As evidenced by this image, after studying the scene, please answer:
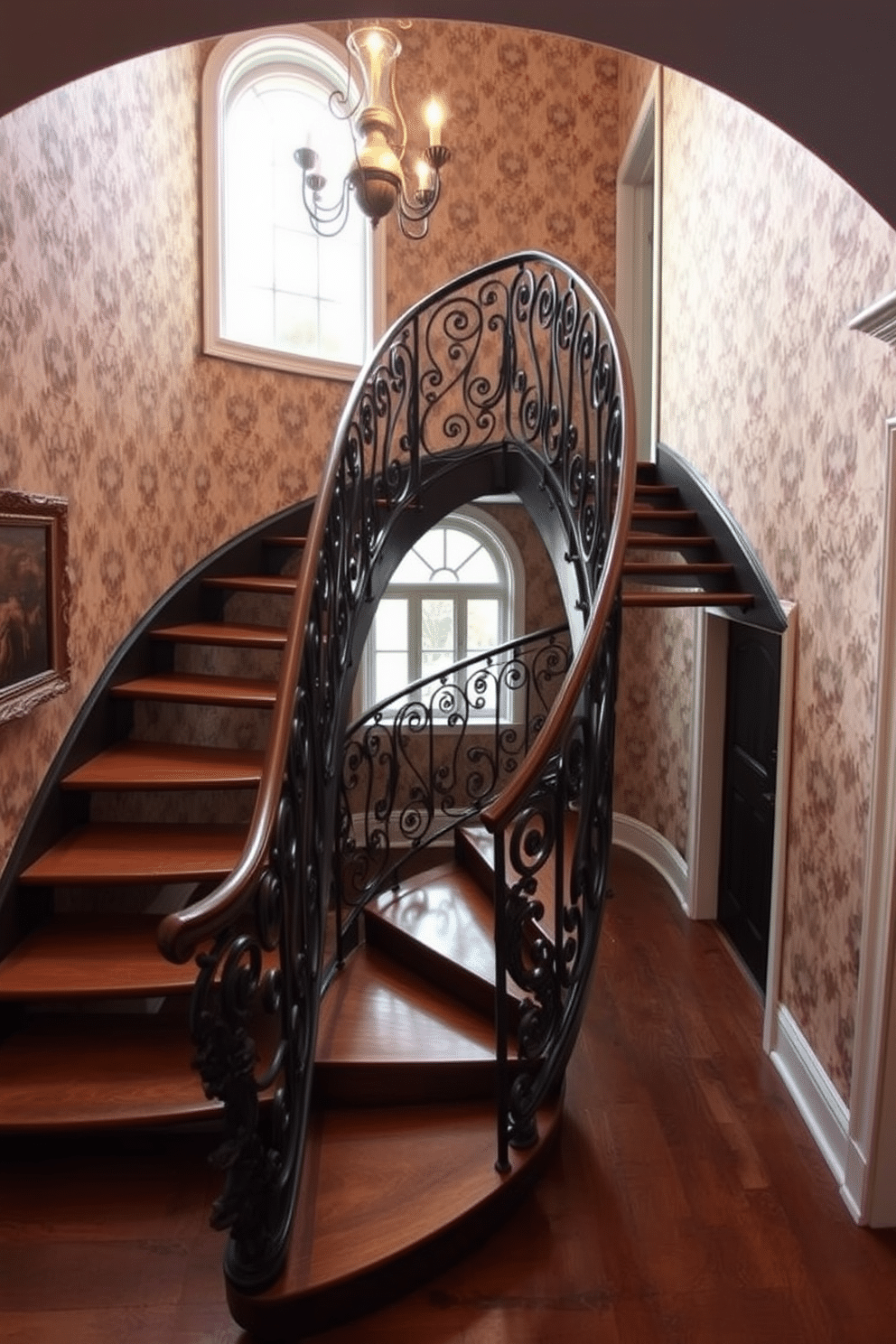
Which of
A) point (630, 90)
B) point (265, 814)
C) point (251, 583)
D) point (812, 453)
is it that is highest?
point (630, 90)

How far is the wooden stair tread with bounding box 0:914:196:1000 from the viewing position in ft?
9.33

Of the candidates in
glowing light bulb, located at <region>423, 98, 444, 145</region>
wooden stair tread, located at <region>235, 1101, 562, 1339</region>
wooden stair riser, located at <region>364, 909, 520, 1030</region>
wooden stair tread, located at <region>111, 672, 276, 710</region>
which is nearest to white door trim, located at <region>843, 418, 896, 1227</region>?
wooden stair tread, located at <region>235, 1101, 562, 1339</region>

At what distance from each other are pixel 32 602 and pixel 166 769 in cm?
82

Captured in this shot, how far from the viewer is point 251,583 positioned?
4477 mm

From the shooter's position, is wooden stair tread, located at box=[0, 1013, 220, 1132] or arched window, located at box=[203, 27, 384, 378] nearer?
wooden stair tread, located at box=[0, 1013, 220, 1132]

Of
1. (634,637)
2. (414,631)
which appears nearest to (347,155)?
(414,631)

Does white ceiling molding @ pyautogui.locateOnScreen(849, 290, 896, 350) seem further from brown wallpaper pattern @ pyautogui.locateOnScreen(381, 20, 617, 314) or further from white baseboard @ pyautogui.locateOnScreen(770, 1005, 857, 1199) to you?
brown wallpaper pattern @ pyautogui.locateOnScreen(381, 20, 617, 314)

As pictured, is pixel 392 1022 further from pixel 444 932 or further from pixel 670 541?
pixel 670 541

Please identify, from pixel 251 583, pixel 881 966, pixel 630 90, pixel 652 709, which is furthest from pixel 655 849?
pixel 630 90

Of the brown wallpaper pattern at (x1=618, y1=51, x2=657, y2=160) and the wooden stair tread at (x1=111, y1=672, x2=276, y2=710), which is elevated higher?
the brown wallpaper pattern at (x1=618, y1=51, x2=657, y2=160)

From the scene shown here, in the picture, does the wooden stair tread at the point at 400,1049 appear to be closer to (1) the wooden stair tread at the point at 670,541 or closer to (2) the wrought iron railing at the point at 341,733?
(2) the wrought iron railing at the point at 341,733

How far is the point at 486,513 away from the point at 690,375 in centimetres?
203

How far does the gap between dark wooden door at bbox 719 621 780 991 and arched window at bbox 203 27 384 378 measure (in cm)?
314

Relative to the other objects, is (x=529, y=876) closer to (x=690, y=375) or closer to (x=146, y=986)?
(x=146, y=986)
